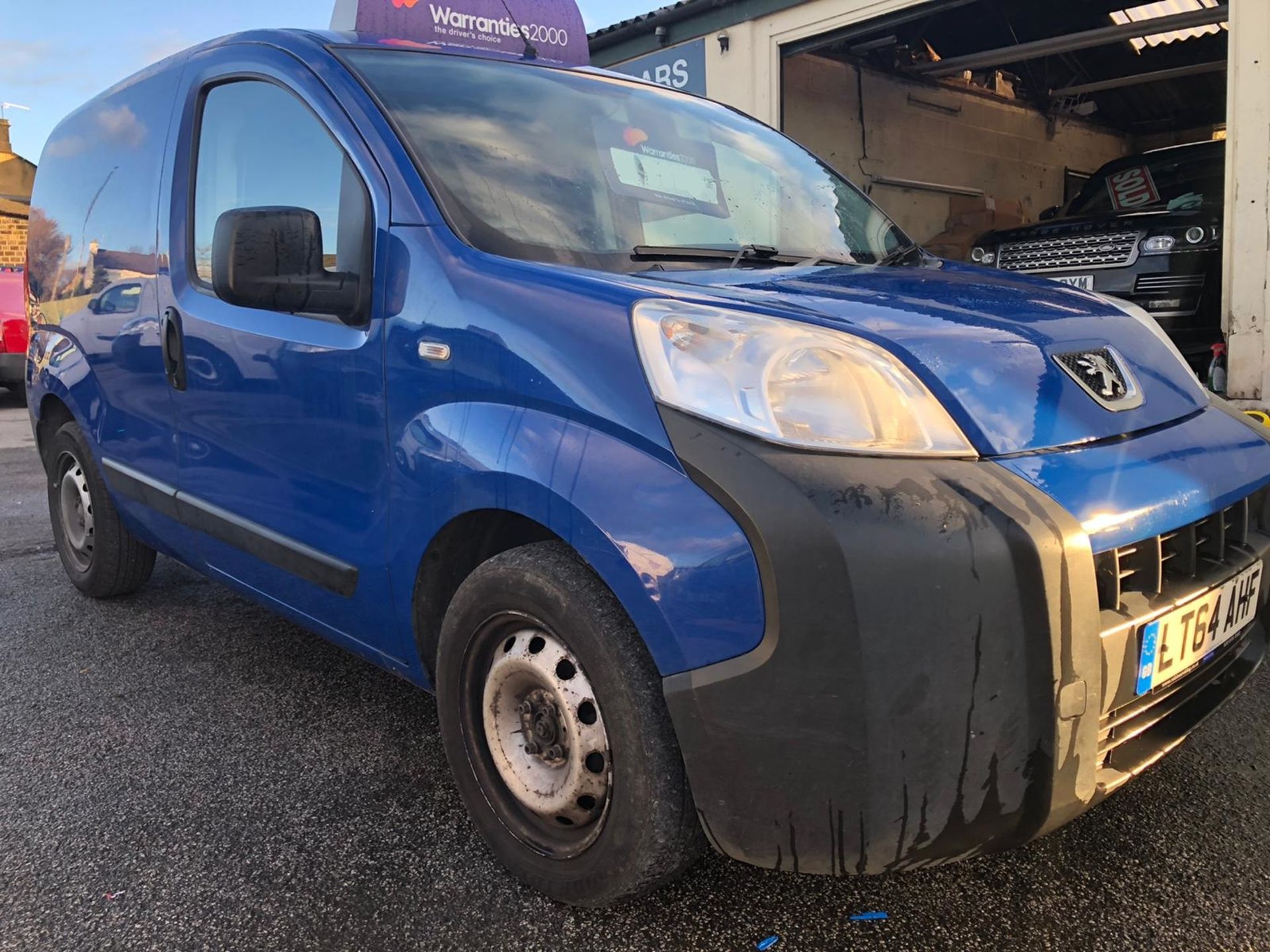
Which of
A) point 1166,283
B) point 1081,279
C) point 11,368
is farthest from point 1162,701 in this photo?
point 11,368

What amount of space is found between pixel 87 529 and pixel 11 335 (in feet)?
26.6

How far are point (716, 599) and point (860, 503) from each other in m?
0.24

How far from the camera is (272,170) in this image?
2.31 metres

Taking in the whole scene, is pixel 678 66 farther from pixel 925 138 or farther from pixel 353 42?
pixel 353 42

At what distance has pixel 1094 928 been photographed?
1.59 meters

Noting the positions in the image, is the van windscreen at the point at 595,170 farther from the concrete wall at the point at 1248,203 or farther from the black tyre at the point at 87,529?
Result: the concrete wall at the point at 1248,203

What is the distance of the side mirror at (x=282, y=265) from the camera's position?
1.90m

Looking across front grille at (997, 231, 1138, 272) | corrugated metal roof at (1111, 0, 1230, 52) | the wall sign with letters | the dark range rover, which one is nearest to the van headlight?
the dark range rover

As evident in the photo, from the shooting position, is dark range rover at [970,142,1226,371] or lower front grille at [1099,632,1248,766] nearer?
lower front grille at [1099,632,1248,766]

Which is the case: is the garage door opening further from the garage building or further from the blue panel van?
the blue panel van

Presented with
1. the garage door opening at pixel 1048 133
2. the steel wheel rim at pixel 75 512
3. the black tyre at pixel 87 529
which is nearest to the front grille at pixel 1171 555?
the black tyre at pixel 87 529

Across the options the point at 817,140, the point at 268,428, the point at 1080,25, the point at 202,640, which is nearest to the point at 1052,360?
the point at 268,428

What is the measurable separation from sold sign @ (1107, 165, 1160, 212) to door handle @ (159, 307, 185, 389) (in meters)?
7.47

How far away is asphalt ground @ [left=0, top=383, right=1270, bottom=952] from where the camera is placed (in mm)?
1620
